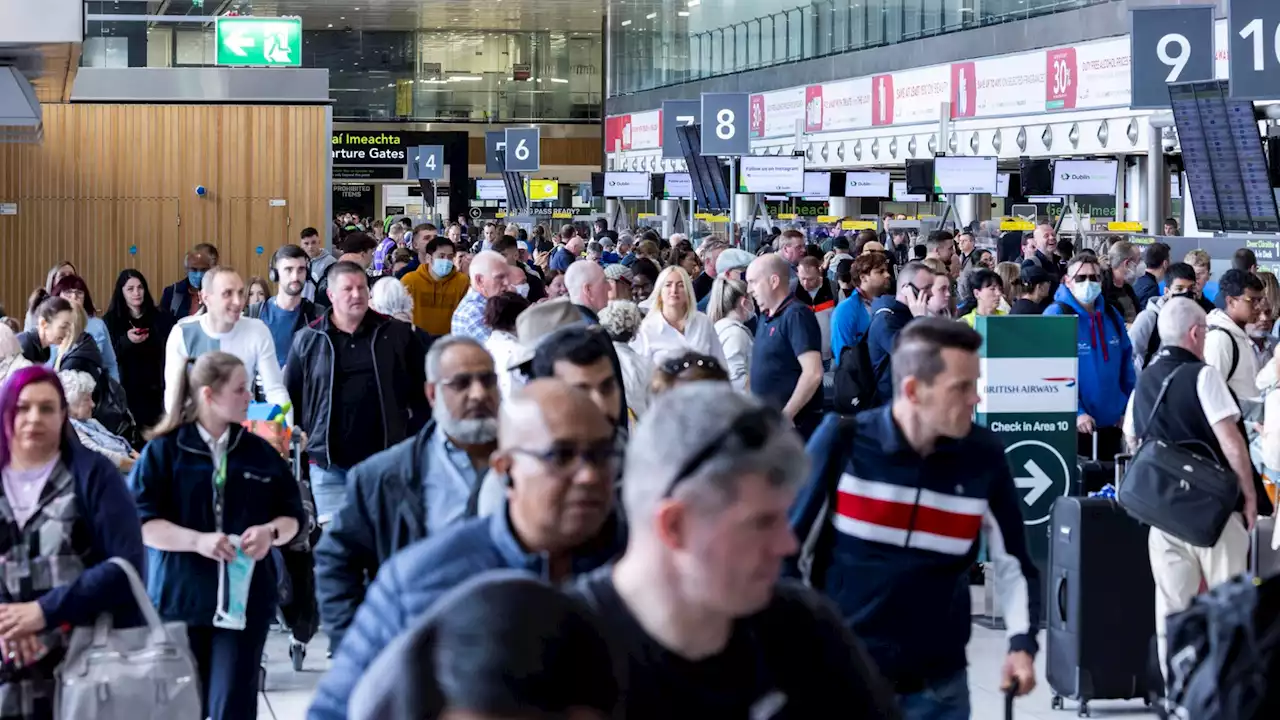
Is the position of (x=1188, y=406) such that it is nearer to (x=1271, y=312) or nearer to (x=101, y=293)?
(x=1271, y=312)

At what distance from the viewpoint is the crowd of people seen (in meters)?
2.29

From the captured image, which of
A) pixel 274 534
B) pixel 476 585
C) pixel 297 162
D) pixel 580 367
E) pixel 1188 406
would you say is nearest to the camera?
pixel 476 585

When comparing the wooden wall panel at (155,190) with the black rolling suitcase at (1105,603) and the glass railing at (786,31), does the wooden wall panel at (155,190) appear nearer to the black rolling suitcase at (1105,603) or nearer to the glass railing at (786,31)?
the glass railing at (786,31)

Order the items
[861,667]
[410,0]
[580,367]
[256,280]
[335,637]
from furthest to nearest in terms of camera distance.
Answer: [410,0]
[256,280]
[580,367]
[335,637]
[861,667]

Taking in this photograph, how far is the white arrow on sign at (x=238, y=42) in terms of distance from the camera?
20.4 m

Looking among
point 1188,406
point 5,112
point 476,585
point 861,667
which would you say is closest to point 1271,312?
point 1188,406

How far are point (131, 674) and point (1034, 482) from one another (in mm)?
5606

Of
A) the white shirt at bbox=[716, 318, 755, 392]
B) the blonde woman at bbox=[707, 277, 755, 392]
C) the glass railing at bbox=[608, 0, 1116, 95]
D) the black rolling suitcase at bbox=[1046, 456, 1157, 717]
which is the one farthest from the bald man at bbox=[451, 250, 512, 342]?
the glass railing at bbox=[608, 0, 1116, 95]

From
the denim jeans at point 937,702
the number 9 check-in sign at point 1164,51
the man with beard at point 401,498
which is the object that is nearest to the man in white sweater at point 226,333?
the man with beard at point 401,498

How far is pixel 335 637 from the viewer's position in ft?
13.5

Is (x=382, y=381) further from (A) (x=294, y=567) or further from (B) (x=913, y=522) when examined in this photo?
(B) (x=913, y=522)

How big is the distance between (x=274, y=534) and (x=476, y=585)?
3875 millimetres

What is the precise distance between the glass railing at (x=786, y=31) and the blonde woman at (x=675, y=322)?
17.0 metres

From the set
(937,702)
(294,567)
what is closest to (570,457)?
(937,702)
